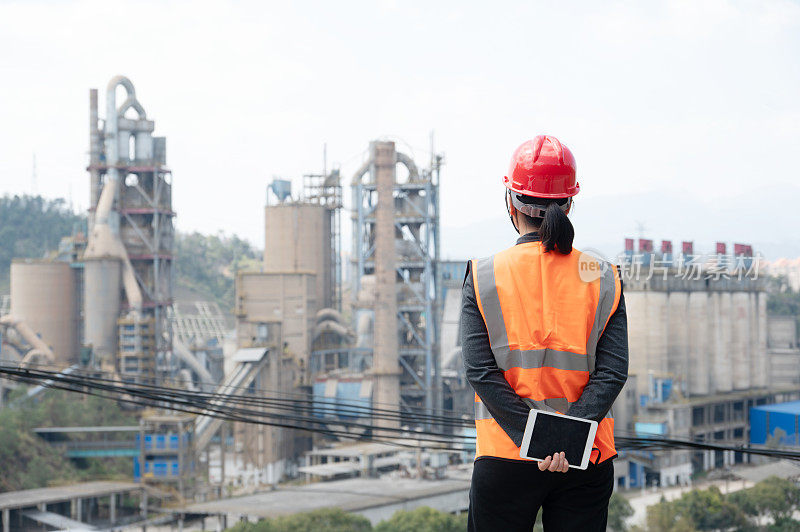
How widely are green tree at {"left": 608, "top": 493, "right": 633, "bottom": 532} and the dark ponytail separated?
1812 cm

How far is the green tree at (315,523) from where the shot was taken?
16609 millimetres

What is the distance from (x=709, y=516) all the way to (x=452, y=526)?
20.1 feet

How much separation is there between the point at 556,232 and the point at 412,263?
91.8ft

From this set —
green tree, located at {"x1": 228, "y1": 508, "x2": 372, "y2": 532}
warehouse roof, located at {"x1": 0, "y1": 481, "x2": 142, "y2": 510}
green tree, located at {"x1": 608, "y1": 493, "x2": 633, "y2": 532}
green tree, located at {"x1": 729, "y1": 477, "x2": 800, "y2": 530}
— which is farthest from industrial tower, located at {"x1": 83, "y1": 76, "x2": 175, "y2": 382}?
green tree, located at {"x1": 729, "y1": 477, "x2": 800, "y2": 530}

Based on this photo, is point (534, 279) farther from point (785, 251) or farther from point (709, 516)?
point (785, 251)

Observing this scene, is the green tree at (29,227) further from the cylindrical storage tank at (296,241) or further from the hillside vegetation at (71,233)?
→ the cylindrical storage tank at (296,241)

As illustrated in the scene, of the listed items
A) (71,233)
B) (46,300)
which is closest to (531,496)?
(46,300)

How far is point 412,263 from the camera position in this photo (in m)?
29.8

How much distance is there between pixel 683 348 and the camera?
3153 cm

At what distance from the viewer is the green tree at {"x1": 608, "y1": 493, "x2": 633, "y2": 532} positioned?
19.0 metres

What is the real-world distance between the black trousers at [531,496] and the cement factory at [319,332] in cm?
2039

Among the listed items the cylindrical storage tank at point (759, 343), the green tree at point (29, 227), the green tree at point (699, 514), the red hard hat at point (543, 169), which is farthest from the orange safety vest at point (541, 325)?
the green tree at point (29, 227)

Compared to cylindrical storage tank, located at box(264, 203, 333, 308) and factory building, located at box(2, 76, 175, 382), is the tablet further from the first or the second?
cylindrical storage tank, located at box(264, 203, 333, 308)

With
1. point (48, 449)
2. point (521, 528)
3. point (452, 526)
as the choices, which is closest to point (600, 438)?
point (521, 528)
